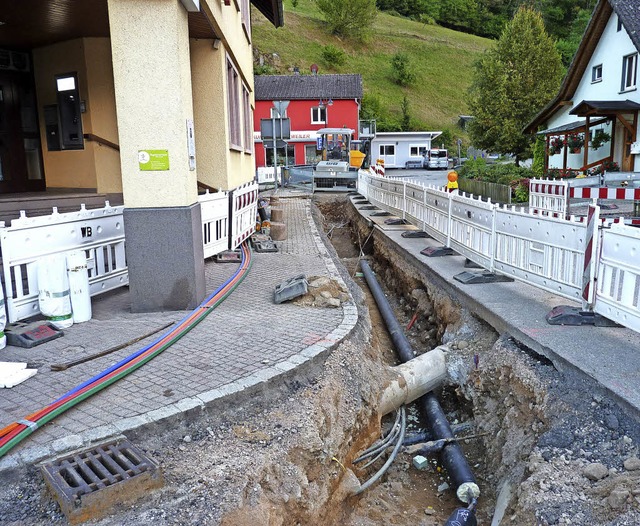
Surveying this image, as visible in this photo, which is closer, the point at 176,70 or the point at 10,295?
the point at 10,295

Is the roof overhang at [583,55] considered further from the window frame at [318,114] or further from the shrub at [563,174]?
the window frame at [318,114]

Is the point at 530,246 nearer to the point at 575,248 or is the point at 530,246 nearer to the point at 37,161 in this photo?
the point at 575,248

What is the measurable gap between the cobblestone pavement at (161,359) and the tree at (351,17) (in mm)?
81773

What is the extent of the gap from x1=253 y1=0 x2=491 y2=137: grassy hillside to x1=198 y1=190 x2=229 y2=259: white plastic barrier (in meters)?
53.7

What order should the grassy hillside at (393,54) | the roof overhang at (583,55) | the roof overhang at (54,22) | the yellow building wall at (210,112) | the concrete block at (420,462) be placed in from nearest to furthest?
1. the concrete block at (420,462)
2. the roof overhang at (54,22)
3. the yellow building wall at (210,112)
4. the roof overhang at (583,55)
5. the grassy hillside at (393,54)

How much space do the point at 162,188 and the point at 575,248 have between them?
4523 mm

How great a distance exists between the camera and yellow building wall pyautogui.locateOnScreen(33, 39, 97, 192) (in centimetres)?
988

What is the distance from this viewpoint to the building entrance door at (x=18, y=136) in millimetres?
10094

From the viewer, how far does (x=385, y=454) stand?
17.6ft

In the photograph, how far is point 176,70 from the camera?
6094 mm

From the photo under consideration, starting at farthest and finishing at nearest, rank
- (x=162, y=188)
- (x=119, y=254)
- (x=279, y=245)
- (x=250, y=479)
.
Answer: (x=279, y=245)
(x=119, y=254)
(x=162, y=188)
(x=250, y=479)

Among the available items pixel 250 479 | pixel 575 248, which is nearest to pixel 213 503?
pixel 250 479

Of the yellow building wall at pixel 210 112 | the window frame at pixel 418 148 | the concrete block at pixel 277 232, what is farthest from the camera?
the window frame at pixel 418 148

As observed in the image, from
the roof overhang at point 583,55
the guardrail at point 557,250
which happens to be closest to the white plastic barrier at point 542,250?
the guardrail at point 557,250
